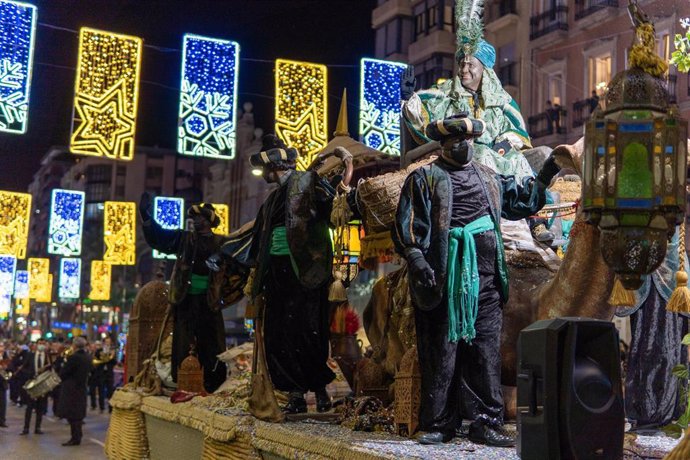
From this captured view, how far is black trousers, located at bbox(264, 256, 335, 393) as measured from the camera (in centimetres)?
704

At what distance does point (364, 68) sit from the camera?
16.3 meters

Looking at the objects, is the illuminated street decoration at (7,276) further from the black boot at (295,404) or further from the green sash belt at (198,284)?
the black boot at (295,404)

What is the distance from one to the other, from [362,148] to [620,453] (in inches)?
263

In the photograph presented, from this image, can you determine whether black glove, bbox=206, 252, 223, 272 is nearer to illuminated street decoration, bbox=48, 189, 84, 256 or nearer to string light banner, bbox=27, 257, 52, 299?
illuminated street decoration, bbox=48, 189, 84, 256

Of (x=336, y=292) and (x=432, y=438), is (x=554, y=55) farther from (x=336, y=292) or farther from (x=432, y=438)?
(x=432, y=438)

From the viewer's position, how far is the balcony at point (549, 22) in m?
19.9

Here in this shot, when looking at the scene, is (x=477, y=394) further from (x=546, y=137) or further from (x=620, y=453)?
(x=546, y=137)

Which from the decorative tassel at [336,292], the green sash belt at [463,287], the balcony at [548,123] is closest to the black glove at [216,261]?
the decorative tassel at [336,292]

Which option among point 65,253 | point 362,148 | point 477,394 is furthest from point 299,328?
point 65,253

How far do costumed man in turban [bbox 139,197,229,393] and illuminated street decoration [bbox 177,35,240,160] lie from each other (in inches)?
161

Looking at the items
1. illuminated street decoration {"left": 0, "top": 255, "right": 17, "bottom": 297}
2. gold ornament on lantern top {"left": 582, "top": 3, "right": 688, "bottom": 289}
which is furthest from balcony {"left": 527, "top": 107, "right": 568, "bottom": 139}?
illuminated street decoration {"left": 0, "top": 255, "right": 17, "bottom": 297}

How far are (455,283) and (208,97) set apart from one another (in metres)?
9.31

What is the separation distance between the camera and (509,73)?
24.5 m

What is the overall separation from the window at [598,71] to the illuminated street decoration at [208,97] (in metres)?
8.03
